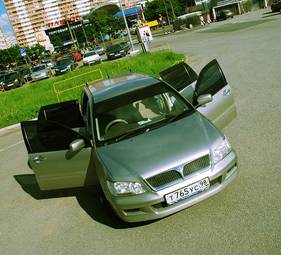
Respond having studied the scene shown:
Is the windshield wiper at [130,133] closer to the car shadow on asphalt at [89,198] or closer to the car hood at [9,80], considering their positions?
the car shadow on asphalt at [89,198]

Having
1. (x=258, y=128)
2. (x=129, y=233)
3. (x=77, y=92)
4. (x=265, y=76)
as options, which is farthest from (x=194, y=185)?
(x=77, y=92)

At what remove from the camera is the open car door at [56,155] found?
572 centimetres

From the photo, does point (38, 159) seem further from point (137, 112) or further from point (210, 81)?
point (210, 81)

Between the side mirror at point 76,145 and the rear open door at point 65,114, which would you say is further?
the rear open door at point 65,114

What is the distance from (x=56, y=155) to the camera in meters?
5.87

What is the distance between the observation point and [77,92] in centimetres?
1969

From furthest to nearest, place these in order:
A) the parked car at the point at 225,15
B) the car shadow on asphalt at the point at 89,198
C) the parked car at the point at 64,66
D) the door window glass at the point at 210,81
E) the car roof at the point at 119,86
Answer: the parked car at the point at 225,15 → the parked car at the point at 64,66 → the door window glass at the point at 210,81 → the car roof at the point at 119,86 → the car shadow on asphalt at the point at 89,198

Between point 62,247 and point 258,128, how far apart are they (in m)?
4.29

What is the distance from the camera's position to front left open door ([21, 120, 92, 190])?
18.8ft

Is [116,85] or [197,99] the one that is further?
[116,85]

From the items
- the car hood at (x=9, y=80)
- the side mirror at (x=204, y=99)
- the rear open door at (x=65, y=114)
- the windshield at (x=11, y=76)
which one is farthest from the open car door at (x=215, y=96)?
the windshield at (x=11, y=76)

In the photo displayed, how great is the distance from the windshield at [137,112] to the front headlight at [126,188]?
88cm

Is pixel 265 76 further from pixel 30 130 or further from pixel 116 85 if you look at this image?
pixel 30 130

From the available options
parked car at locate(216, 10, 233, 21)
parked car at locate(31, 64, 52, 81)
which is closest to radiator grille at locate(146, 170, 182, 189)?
parked car at locate(31, 64, 52, 81)
